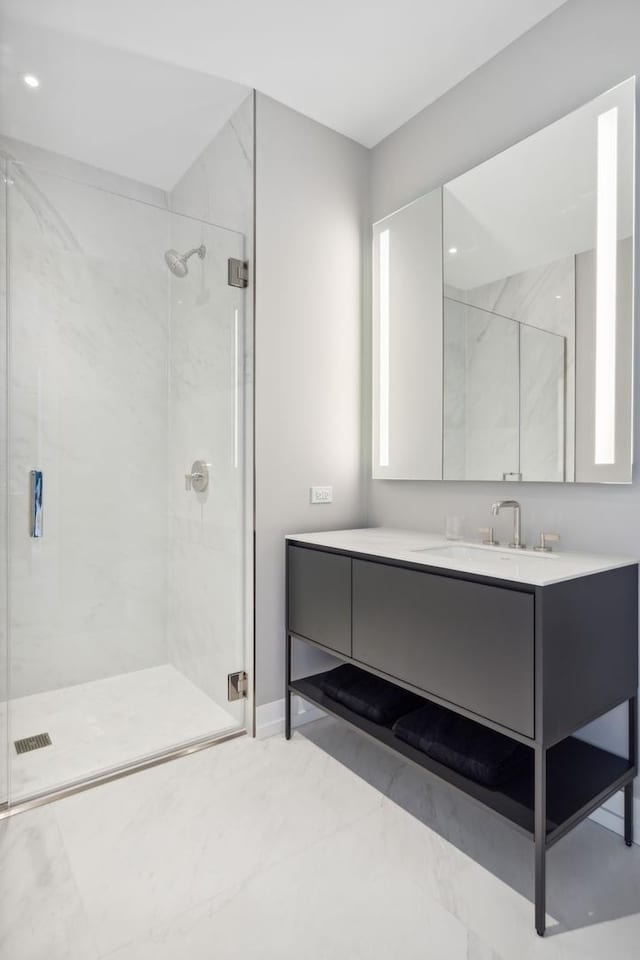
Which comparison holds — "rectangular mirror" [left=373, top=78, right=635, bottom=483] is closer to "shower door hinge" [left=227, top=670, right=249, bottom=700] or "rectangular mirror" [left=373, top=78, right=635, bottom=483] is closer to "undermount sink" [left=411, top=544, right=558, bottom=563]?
"undermount sink" [left=411, top=544, right=558, bottom=563]

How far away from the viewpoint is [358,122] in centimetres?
224

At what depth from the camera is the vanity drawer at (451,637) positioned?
1.25 metres

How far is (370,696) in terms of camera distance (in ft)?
5.85

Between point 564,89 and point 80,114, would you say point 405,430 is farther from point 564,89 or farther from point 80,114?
point 80,114

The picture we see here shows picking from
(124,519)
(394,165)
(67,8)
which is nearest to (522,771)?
(124,519)

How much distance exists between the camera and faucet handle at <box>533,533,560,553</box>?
5.35 feet

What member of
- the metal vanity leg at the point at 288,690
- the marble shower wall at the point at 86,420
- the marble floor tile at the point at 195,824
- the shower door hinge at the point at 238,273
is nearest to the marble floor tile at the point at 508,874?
the marble floor tile at the point at 195,824

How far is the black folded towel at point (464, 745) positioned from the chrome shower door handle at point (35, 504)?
4.60 feet

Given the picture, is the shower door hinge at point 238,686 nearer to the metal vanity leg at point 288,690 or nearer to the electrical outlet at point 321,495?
the metal vanity leg at point 288,690

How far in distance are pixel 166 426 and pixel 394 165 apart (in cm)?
152

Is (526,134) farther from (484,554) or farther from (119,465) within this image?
(119,465)

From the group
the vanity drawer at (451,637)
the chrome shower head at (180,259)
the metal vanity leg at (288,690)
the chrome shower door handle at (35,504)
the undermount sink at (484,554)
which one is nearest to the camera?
the vanity drawer at (451,637)

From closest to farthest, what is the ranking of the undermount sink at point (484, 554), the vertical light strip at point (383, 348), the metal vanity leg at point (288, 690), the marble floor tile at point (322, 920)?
the marble floor tile at point (322, 920) → the undermount sink at point (484, 554) → the metal vanity leg at point (288, 690) → the vertical light strip at point (383, 348)

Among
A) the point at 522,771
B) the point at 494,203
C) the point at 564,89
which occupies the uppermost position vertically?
the point at 564,89
